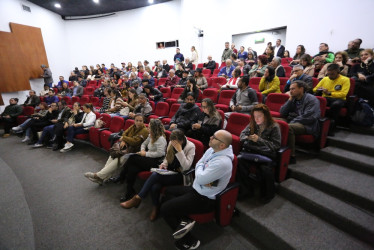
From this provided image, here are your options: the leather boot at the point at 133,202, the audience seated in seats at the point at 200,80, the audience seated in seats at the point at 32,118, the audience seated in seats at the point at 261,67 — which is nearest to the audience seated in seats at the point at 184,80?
the audience seated in seats at the point at 200,80

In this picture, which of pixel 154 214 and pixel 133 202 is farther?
pixel 133 202

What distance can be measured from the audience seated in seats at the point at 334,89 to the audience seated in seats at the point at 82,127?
4.24 m

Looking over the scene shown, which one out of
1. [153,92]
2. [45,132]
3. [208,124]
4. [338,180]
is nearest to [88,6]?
[45,132]

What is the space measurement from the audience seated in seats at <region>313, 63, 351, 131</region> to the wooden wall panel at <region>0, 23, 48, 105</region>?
966 cm

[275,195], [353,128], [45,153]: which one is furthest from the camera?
[45,153]

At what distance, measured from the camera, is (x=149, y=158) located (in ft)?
7.47

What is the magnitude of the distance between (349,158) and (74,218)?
3.06m

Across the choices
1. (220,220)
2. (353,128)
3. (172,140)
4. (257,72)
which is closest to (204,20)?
(257,72)

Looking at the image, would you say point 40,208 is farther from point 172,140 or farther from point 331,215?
point 331,215

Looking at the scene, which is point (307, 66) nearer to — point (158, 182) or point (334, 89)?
point (334, 89)

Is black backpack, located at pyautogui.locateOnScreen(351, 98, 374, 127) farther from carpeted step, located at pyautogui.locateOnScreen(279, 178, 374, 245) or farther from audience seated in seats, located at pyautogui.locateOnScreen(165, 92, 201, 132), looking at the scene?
audience seated in seats, located at pyautogui.locateOnScreen(165, 92, 201, 132)

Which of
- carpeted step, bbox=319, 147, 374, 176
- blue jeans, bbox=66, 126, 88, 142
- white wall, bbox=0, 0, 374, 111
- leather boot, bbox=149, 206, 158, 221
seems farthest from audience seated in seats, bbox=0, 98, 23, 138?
carpeted step, bbox=319, 147, 374, 176

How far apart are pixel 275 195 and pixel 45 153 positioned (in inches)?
175

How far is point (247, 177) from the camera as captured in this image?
74.0 inches
